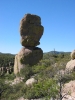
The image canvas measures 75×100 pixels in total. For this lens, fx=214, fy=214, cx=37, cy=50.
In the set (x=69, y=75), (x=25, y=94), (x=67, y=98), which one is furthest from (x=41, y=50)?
(x=67, y=98)

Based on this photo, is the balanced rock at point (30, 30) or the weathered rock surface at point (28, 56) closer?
the weathered rock surface at point (28, 56)

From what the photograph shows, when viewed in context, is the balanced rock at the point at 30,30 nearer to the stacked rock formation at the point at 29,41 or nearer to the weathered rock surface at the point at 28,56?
the stacked rock formation at the point at 29,41

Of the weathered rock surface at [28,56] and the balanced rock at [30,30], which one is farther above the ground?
the balanced rock at [30,30]

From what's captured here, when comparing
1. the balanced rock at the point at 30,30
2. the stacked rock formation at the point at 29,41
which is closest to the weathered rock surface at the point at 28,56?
the stacked rock formation at the point at 29,41

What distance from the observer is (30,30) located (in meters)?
21.8

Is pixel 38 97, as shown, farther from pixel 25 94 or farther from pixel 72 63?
pixel 72 63

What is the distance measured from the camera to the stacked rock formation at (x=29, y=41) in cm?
2112

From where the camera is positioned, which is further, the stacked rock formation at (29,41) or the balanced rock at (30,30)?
the balanced rock at (30,30)

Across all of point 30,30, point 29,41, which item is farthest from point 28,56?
point 30,30

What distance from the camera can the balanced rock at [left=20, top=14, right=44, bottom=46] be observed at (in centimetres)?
2177

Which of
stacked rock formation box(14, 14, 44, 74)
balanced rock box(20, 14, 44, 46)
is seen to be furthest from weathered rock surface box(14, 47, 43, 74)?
balanced rock box(20, 14, 44, 46)

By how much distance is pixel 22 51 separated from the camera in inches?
846

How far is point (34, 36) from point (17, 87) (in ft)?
25.4

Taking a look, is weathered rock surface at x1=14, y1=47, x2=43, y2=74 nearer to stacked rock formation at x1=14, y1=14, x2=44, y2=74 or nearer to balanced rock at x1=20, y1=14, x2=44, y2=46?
stacked rock formation at x1=14, y1=14, x2=44, y2=74
